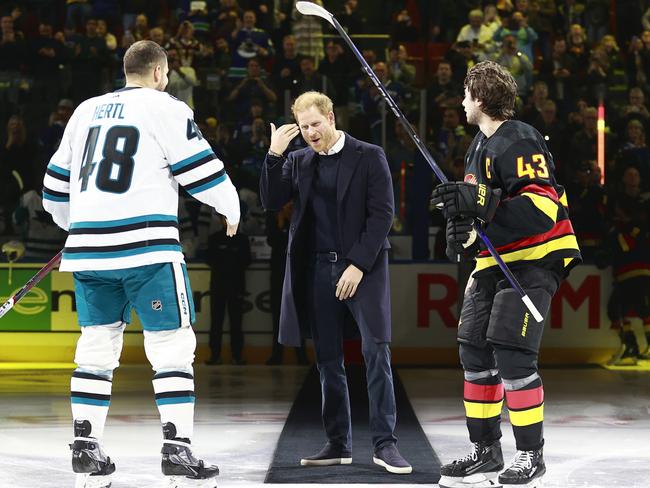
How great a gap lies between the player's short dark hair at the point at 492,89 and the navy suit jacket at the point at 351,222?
0.89 meters

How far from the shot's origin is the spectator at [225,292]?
11.7 meters

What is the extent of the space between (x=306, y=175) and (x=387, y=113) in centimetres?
675

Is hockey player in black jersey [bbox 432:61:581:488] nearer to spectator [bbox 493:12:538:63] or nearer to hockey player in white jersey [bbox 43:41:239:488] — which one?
hockey player in white jersey [bbox 43:41:239:488]

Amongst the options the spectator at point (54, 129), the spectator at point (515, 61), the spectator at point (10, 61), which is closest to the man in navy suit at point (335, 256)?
the spectator at point (54, 129)

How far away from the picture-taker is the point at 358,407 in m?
8.58

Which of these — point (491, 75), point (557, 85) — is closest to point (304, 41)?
point (557, 85)

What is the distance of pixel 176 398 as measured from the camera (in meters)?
5.11

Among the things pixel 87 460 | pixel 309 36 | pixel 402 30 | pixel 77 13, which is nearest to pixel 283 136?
pixel 87 460

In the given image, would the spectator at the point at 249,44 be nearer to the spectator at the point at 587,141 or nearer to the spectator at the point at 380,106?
the spectator at the point at 380,106

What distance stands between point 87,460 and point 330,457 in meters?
1.48

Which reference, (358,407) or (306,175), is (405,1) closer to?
(358,407)

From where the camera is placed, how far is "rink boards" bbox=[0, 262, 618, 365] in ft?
38.8

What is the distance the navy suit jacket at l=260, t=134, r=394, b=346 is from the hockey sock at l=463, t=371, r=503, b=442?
0.65 metres

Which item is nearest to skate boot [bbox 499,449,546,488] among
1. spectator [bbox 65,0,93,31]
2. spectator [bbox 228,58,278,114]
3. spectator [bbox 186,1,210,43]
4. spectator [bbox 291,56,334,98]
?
spectator [bbox 291,56,334,98]
